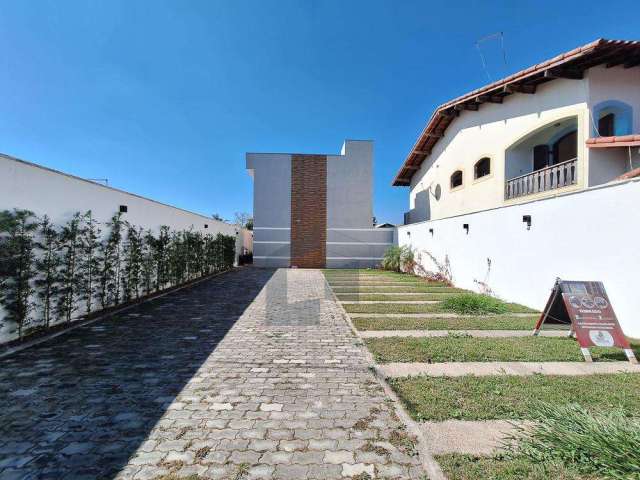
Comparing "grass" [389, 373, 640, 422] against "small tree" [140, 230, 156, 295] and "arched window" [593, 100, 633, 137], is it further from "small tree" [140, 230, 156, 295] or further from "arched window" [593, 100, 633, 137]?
"arched window" [593, 100, 633, 137]

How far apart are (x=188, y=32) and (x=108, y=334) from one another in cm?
963

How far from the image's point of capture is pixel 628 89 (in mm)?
9242

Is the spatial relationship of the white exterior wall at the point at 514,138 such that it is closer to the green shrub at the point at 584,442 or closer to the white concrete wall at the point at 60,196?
the green shrub at the point at 584,442

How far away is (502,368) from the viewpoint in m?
4.20

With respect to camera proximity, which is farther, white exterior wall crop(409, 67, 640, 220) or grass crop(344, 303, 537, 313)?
white exterior wall crop(409, 67, 640, 220)

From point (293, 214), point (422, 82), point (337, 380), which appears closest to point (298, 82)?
point (422, 82)

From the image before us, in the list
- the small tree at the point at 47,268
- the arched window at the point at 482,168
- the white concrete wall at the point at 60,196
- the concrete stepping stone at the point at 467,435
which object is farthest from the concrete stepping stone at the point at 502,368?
the arched window at the point at 482,168

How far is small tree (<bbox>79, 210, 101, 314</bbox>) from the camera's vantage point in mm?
6727

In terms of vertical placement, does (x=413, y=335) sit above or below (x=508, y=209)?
below

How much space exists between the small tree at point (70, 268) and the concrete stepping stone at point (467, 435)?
22.7 ft

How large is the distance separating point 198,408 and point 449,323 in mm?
5290

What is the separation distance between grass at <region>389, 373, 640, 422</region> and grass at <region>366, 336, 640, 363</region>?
25.6 inches

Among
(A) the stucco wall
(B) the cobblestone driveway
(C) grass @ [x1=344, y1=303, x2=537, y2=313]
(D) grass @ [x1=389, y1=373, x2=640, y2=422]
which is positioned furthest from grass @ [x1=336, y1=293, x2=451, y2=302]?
(A) the stucco wall

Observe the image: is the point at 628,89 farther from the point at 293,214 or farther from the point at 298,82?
the point at 293,214
